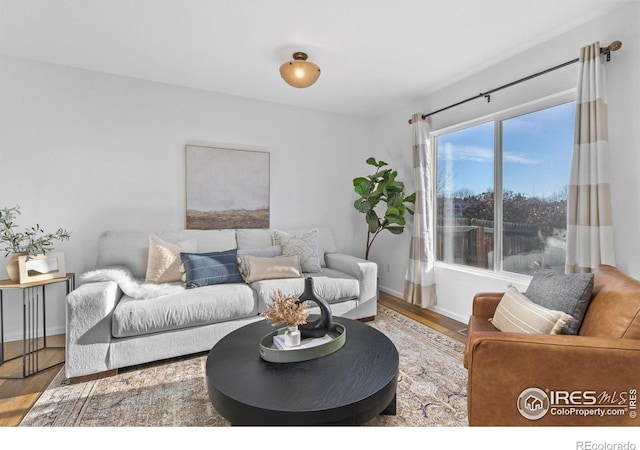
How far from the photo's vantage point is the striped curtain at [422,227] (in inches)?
136

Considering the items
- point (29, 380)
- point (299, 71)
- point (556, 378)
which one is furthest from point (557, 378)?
point (29, 380)

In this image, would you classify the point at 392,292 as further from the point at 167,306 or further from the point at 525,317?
the point at 167,306

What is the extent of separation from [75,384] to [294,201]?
8.94 ft

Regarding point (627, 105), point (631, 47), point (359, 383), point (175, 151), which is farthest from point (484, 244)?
point (175, 151)

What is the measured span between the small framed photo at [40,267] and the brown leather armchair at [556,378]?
9.86 ft

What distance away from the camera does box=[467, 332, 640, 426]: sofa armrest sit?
1271mm

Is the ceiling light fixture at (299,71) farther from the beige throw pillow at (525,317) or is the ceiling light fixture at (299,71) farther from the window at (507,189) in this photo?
the beige throw pillow at (525,317)

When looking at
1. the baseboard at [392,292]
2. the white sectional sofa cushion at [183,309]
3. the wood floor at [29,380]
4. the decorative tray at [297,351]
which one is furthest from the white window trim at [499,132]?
the white sectional sofa cushion at [183,309]

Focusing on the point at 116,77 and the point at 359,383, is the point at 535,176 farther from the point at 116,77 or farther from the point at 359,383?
the point at 116,77

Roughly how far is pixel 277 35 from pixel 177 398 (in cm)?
266

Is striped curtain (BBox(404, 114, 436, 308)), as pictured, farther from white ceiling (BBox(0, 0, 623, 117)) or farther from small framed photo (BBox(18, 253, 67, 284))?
small framed photo (BBox(18, 253, 67, 284))

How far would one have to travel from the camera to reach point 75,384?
2.05 m

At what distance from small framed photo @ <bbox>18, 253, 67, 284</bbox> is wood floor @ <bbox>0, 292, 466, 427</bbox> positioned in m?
0.66

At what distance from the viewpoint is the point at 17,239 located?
249cm
